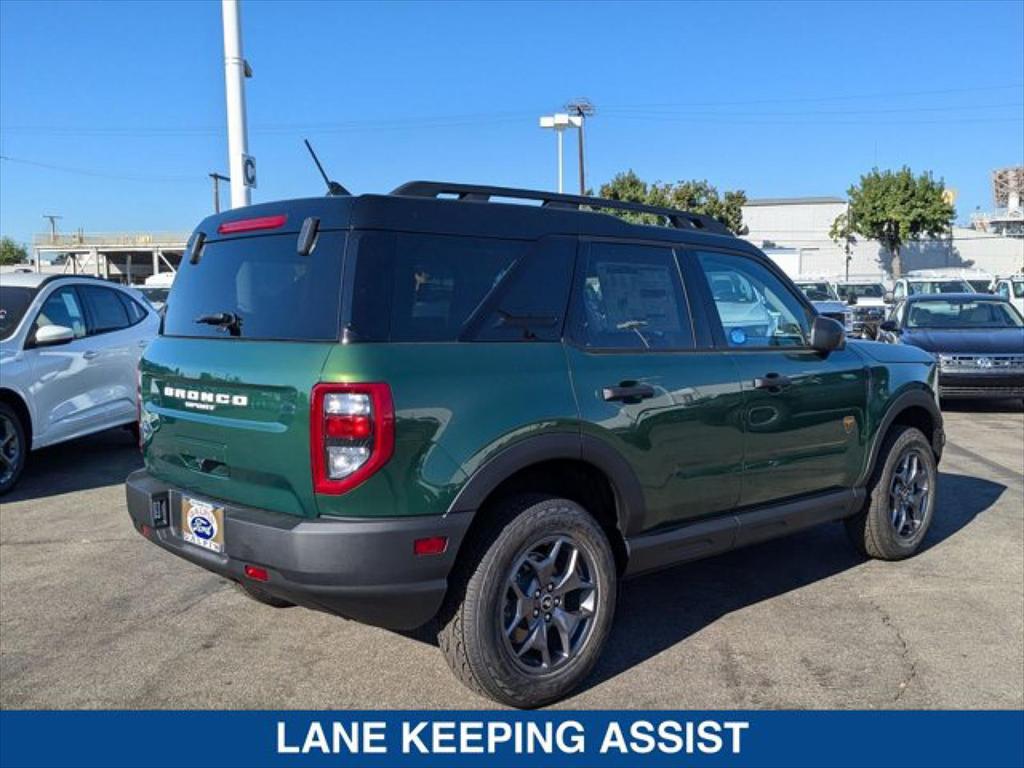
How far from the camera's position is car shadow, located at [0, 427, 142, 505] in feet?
23.9

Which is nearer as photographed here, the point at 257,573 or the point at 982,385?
the point at 257,573

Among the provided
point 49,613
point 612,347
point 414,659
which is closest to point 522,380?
point 612,347

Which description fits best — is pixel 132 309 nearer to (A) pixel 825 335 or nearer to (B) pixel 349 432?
(B) pixel 349 432

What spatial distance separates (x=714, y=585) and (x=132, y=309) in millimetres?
6410

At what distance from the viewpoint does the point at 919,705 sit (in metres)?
3.43

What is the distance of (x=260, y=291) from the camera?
3.44 metres

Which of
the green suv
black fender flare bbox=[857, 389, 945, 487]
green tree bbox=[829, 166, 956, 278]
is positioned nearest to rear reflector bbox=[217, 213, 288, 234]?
the green suv

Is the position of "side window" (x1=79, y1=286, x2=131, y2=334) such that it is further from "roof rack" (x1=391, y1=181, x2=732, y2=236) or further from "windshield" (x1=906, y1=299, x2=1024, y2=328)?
"windshield" (x1=906, y1=299, x2=1024, y2=328)

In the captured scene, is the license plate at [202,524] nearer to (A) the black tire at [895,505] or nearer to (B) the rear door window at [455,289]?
(B) the rear door window at [455,289]

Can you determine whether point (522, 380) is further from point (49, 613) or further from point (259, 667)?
point (49, 613)

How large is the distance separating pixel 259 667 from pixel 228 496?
91 centimetres

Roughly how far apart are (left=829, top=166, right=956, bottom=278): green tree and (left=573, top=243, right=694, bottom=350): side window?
158 ft

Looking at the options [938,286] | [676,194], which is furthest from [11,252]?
[938,286]

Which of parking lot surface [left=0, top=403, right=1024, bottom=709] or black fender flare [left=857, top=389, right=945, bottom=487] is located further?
black fender flare [left=857, top=389, right=945, bottom=487]
